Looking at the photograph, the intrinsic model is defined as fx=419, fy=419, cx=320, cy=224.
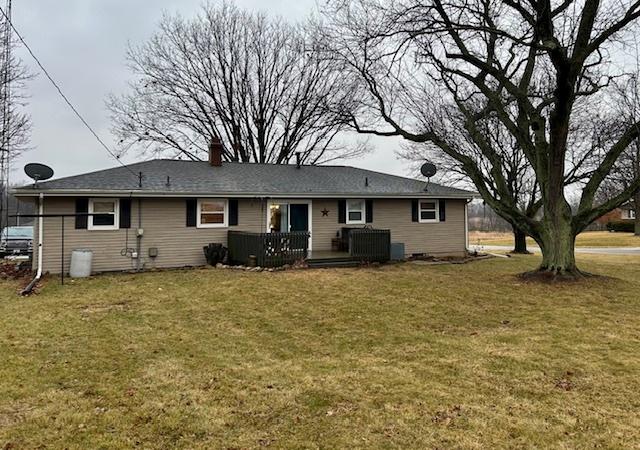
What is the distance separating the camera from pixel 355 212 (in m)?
16.3

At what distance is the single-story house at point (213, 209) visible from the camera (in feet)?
40.8

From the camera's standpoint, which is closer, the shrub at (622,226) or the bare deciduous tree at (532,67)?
the bare deciduous tree at (532,67)

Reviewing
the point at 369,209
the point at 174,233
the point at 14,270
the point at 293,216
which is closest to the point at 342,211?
the point at 369,209

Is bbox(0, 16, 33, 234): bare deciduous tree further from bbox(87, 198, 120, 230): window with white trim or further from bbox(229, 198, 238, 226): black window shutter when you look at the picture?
bbox(229, 198, 238, 226): black window shutter

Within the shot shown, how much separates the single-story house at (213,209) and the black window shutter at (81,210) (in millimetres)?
26

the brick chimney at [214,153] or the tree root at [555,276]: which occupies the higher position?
the brick chimney at [214,153]

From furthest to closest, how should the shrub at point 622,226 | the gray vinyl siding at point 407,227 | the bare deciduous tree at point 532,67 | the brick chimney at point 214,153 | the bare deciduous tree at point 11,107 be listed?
the shrub at point 622,226 < the bare deciduous tree at point 11,107 < the brick chimney at point 214,153 < the gray vinyl siding at point 407,227 < the bare deciduous tree at point 532,67

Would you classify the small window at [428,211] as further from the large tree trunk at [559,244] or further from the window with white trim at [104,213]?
the window with white trim at [104,213]

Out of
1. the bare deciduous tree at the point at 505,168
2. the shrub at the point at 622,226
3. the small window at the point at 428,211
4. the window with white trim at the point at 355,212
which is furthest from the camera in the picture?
the shrub at the point at 622,226

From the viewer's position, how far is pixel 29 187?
1170cm

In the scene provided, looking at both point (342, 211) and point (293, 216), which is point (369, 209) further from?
point (293, 216)

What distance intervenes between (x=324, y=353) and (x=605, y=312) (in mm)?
6115

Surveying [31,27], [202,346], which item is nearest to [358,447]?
[202,346]

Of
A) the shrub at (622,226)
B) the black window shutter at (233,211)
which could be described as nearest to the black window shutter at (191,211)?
the black window shutter at (233,211)
